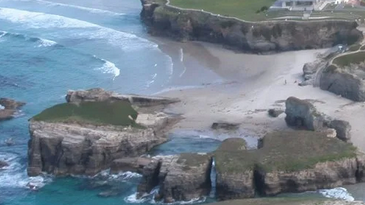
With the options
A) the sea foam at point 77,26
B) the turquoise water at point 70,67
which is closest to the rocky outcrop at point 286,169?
the turquoise water at point 70,67

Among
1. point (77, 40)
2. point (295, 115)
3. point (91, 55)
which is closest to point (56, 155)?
point (295, 115)

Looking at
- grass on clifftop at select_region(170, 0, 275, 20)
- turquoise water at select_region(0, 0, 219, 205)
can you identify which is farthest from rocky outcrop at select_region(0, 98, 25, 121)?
grass on clifftop at select_region(170, 0, 275, 20)

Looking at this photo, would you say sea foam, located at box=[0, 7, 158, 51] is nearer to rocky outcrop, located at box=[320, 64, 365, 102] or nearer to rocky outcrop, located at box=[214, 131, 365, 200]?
rocky outcrop, located at box=[320, 64, 365, 102]

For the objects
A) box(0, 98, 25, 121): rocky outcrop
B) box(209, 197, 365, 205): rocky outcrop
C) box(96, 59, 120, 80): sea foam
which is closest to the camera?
box(209, 197, 365, 205): rocky outcrop

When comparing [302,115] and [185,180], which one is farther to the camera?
[302,115]

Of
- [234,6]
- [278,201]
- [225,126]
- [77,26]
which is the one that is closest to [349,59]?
[225,126]

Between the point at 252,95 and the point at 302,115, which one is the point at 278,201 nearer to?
the point at 302,115
